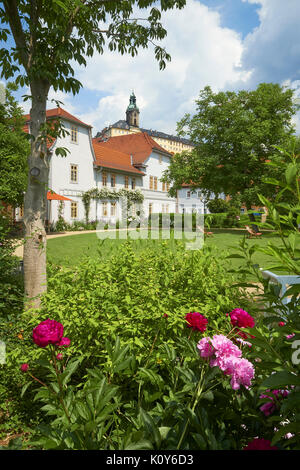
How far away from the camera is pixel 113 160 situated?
3181cm

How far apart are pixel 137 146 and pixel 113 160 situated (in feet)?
25.0

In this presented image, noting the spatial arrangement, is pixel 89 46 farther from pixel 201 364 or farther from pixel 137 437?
pixel 137 437

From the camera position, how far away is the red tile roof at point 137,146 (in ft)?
119

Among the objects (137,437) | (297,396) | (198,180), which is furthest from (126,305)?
(198,180)

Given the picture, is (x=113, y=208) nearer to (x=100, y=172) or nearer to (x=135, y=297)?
(x=100, y=172)

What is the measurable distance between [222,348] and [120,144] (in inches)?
1605

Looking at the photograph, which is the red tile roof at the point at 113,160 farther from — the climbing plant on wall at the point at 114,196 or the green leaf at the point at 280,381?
the green leaf at the point at 280,381

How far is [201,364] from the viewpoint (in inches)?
65.1

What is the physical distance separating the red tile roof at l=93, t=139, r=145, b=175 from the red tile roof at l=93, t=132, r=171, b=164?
1.56 m

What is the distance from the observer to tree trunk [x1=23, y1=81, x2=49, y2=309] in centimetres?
397

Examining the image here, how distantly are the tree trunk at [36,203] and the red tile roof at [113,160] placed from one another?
80.1 ft

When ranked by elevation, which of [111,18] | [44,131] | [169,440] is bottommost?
[169,440]

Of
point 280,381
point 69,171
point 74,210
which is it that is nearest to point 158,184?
point 74,210

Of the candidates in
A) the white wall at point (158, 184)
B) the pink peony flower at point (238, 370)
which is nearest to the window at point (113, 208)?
the white wall at point (158, 184)
